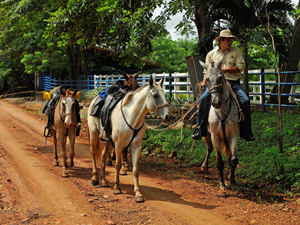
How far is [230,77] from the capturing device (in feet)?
22.8

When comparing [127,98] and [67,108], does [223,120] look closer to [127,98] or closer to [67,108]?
[127,98]

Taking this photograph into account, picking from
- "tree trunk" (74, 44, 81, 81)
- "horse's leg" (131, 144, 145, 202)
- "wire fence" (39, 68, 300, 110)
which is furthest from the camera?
"tree trunk" (74, 44, 81, 81)

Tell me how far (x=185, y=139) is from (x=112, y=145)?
3912 mm

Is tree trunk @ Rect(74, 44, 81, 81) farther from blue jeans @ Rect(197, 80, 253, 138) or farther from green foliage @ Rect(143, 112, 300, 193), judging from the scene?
blue jeans @ Rect(197, 80, 253, 138)

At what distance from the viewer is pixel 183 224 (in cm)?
496

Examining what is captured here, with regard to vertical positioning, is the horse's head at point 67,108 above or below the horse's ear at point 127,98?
below

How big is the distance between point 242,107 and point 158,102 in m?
1.82

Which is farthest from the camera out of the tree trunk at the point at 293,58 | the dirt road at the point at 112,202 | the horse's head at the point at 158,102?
the tree trunk at the point at 293,58

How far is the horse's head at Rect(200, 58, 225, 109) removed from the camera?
19.7 feet

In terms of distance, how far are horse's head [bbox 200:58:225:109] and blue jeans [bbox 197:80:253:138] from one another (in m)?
0.73

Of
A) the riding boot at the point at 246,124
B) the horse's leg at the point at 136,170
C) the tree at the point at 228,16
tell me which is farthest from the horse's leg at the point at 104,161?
the tree at the point at 228,16

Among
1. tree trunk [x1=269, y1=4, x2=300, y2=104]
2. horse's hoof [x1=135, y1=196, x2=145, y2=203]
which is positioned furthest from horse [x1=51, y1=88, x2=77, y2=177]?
tree trunk [x1=269, y1=4, x2=300, y2=104]

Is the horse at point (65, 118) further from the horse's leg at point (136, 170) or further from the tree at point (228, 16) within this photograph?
the tree at point (228, 16)

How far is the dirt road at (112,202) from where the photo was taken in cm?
514
